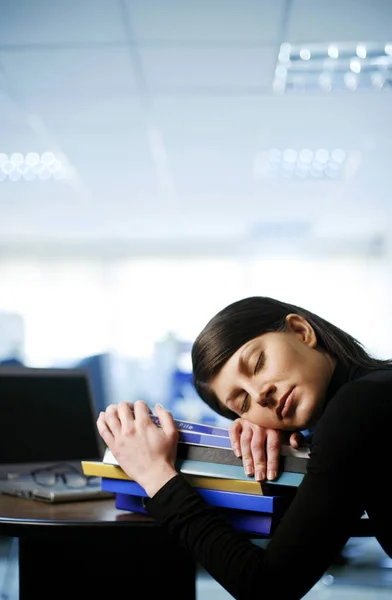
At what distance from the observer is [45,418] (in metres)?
1.61

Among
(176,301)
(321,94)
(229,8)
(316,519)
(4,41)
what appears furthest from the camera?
(176,301)

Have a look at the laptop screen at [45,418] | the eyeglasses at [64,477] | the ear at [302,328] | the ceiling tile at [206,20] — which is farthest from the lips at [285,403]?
the ceiling tile at [206,20]

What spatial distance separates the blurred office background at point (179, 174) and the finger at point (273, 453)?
8.16 ft

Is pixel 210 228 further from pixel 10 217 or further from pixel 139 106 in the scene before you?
pixel 139 106

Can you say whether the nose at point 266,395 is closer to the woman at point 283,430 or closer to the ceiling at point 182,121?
the woman at point 283,430

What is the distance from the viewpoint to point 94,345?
8062 mm

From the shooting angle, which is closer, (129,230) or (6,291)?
(129,230)

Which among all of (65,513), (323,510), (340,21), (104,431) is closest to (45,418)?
(65,513)

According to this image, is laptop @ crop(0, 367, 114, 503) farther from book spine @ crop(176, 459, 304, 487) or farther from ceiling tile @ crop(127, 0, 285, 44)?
ceiling tile @ crop(127, 0, 285, 44)

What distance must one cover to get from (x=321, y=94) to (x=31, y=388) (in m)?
2.91

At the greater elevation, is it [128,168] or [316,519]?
[128,168]

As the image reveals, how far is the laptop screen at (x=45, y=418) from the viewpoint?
5.09ft

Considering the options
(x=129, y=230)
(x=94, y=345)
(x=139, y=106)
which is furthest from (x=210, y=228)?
(x=139, y=106)

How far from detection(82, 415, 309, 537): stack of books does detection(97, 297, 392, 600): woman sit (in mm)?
27
